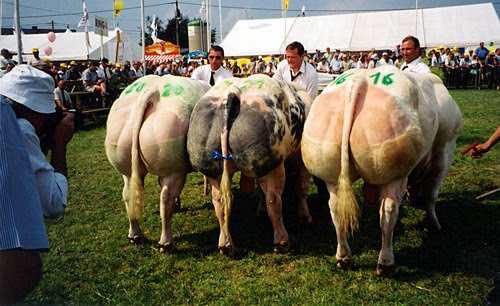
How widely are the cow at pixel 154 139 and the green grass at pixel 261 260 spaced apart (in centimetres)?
59

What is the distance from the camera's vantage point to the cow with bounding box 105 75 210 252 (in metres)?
4.35

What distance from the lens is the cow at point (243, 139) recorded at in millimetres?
4152

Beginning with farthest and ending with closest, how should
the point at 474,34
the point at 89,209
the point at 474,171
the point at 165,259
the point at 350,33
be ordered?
the point at 350,33
the point at 474,34
the point at 474,171
the point at 89,209
the point at 165,259

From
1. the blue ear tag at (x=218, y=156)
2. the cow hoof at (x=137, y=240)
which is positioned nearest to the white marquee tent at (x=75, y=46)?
the cow hoof at (x=137, y=240)

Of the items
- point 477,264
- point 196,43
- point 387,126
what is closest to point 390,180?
point 387,126

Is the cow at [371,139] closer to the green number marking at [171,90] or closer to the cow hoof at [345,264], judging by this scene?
the cow hoof at [345,264]

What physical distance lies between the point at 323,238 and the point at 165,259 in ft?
5.95

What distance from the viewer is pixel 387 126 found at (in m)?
3.61

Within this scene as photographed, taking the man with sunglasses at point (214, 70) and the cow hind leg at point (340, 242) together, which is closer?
the cow hind leg at point (340, 242)

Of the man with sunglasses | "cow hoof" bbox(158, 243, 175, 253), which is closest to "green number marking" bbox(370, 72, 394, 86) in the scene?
"cow hoof" bbox(158, 243, 175, 253)

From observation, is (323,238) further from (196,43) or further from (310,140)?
(196,43)

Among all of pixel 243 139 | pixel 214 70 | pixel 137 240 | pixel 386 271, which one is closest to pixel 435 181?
pixel 386 271

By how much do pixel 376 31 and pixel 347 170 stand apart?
28894mm

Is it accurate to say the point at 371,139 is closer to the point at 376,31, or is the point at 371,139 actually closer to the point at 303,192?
the point at 303,192
